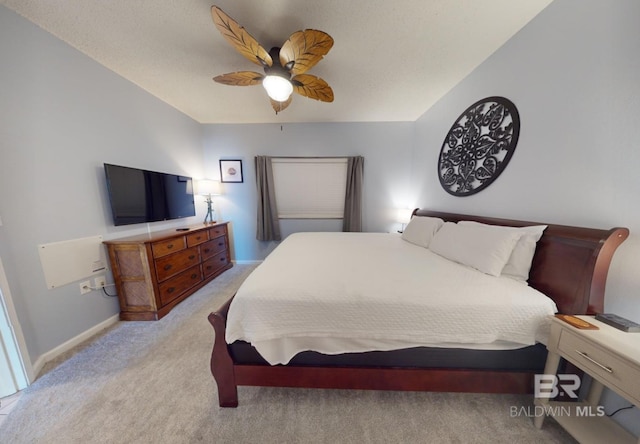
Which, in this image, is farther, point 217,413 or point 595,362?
point 217,413

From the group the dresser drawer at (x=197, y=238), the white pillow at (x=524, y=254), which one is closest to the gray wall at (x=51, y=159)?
the dresser drawer at (x=197, y=238)

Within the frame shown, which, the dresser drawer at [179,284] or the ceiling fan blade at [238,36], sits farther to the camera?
the dresser drawer at [179,284]

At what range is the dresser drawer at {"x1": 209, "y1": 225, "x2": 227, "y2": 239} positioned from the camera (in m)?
2.76

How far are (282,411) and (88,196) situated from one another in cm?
238

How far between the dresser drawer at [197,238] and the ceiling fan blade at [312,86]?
6.92ft

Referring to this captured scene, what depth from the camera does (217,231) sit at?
2.89 meters

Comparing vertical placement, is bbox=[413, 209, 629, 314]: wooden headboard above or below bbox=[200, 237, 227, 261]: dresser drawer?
above

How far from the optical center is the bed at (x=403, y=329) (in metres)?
0.99

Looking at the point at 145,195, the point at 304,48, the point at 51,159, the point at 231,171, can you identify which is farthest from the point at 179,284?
the point at 304,48

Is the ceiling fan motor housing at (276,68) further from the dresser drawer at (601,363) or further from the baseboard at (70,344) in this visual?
the baseboard at (70,344)

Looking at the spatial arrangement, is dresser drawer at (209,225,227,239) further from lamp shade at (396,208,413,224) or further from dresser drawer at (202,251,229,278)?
lamp shade at (396,208,413,224)

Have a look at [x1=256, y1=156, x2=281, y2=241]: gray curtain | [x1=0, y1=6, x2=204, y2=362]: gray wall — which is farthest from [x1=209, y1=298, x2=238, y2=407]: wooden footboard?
[x1=256, y1=156, x2=281, y2=241]: gray curtain

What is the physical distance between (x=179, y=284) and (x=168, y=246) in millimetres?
488

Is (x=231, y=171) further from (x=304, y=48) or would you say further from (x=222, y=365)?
(x=222, y=365)
